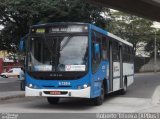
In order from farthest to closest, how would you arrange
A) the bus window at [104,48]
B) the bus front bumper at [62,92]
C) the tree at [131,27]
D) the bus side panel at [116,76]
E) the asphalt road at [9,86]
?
the tree at [131,27] < the asphalt road at [9,86] < the bus side panel at [116,76] < the bus window at [104,48] < the bus front bumper at [62,92]

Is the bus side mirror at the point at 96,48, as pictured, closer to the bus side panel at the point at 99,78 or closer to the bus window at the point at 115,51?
the bus side panel at the point at 99,78

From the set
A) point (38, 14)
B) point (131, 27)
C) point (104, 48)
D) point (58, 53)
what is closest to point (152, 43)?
point (131, 27)

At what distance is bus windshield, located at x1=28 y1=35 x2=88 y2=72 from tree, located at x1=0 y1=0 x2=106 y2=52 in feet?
43.7

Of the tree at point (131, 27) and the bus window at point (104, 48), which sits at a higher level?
the tree at point (131, 27)

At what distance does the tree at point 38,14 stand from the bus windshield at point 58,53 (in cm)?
1331

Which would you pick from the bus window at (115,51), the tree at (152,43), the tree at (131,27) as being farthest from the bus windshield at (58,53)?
the tree at (152,43)

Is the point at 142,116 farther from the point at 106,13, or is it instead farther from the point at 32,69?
the point at 106,13

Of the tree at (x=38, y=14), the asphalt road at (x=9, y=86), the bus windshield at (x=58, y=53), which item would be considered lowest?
the asphalt road at (x=9, y=86)

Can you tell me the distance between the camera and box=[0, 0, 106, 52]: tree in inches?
1200

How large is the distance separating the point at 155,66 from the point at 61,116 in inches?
2296

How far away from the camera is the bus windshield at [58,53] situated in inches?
646

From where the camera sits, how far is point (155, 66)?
7119 centimetres

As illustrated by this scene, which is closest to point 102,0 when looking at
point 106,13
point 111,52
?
point 106,13

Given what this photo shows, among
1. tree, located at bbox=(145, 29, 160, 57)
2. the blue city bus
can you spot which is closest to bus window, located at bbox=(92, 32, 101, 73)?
Result: the blue city bus
